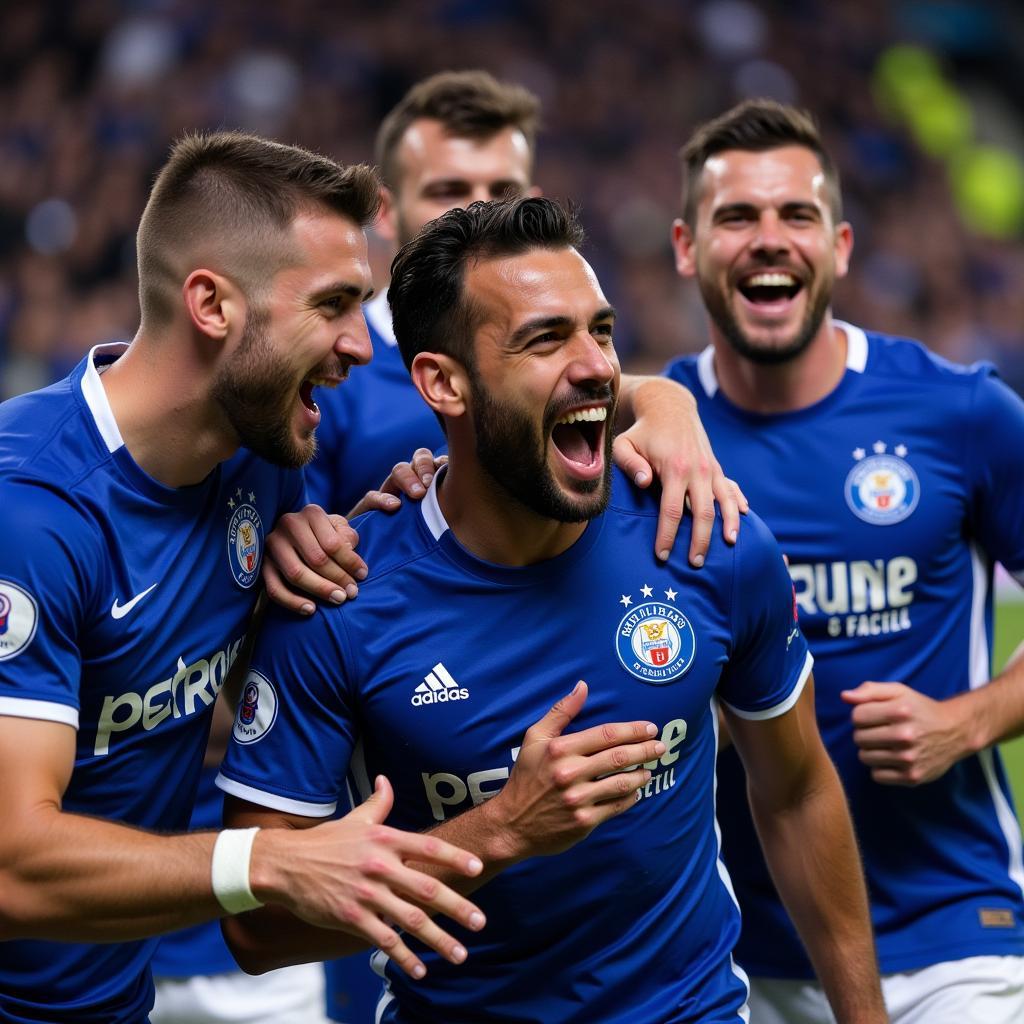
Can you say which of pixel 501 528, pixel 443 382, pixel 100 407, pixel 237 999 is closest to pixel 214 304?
pixel 100 407

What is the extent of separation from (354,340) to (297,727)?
2.70 ft

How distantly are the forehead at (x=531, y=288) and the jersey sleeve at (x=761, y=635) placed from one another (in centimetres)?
62

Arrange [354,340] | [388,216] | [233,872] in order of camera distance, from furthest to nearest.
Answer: [388,216]
[354,340]
[233,872]

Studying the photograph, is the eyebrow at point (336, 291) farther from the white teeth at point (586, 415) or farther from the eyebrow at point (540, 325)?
the white teeth at point (586, 415)

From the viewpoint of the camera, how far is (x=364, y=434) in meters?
4.59

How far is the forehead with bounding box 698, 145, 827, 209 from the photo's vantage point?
4535 mm

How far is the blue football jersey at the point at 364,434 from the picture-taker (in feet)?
14.9

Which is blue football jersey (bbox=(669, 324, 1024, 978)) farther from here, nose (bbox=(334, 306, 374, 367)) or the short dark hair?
nose (bbox=(334, 306, 374, 367))

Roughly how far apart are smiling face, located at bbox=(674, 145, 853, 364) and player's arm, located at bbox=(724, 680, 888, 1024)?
117 centimetres

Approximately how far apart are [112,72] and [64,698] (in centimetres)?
1388

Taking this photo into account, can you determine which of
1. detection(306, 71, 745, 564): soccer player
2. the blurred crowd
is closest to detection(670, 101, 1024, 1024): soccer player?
detection(306, 71, 745, 564): soccer player

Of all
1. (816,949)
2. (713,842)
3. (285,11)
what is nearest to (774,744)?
(713,842)

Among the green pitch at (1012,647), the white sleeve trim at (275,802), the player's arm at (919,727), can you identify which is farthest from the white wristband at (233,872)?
the green pitch at (1012,647)

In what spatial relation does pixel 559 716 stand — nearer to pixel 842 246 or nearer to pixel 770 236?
pixel 770 236
